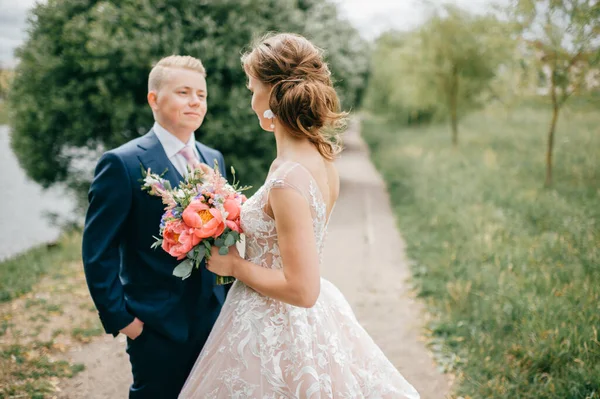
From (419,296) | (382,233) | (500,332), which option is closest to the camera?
(500,332)

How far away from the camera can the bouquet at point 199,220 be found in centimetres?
200

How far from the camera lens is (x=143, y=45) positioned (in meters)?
6.80

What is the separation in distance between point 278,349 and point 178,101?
1.50m

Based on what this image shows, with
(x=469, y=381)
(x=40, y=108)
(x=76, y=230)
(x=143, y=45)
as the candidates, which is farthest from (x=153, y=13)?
(x=469, y=381)

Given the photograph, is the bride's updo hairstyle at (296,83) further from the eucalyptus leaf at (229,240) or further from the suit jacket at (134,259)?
the suit jacket at (134,259)

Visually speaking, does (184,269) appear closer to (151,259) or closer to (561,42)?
(151,259)

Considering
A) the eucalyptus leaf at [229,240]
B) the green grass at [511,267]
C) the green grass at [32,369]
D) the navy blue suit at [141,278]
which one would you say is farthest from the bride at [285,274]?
the green grass at [32,369]

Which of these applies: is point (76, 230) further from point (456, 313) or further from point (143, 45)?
point (456, 313)

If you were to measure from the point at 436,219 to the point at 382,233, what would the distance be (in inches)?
44.5

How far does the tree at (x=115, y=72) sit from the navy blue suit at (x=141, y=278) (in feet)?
16.9

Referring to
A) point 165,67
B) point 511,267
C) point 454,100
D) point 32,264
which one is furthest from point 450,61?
point 165,67

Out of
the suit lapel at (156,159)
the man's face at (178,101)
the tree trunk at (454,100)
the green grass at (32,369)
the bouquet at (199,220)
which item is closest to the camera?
the bouquet at (199,220)

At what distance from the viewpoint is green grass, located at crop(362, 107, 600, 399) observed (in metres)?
3.65

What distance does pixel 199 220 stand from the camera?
1.98 m
